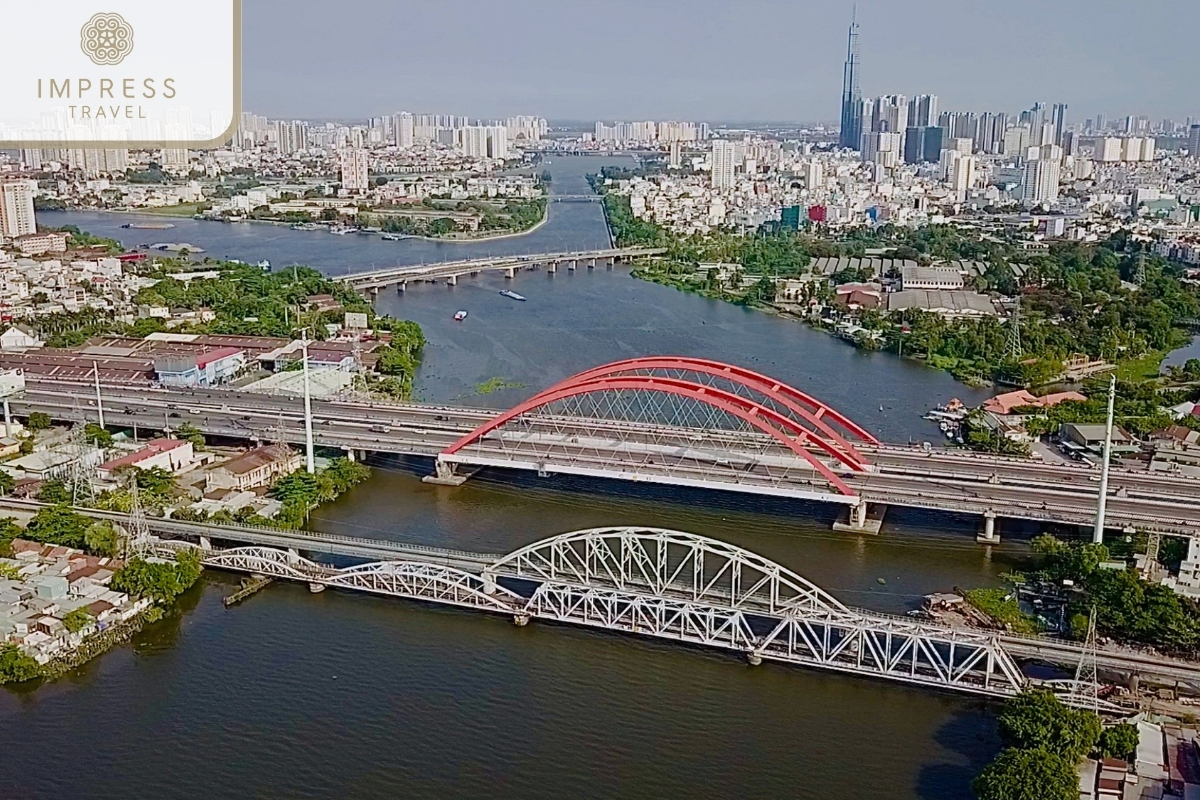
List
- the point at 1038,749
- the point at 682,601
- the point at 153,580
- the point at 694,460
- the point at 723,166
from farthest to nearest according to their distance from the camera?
the point at 723,166 < the point at 694,460 < the point at 153,580 < the point at 682,601 < the point at 1038,749

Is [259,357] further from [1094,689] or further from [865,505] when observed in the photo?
[1094,689]

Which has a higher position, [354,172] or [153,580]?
[354,172]

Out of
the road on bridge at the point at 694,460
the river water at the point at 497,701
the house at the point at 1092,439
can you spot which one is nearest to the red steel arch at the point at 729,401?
the road on bridge at the point at 694,460

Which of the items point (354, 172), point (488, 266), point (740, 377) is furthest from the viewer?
point (354, 172)

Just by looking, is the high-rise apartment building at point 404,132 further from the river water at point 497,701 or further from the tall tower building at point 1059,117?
the river water at point 497,701

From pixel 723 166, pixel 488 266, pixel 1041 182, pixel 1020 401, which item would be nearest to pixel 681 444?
pixel 1020 401

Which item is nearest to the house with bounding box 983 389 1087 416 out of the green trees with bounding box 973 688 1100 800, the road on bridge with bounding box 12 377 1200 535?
the road on bridge with bounding box 12 377 1200 535

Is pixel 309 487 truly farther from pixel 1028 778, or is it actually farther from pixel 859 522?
pixel 1028 778
